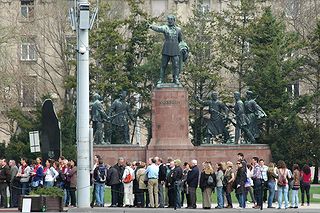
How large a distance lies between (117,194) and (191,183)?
2912 mm

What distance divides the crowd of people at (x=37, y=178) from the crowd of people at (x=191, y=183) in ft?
3.86

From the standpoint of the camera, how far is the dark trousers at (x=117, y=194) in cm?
4121

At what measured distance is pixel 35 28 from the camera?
2982 inches

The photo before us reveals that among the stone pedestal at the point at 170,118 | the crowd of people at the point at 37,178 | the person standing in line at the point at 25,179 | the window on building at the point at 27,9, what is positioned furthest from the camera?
the window on building at the point at 27,9

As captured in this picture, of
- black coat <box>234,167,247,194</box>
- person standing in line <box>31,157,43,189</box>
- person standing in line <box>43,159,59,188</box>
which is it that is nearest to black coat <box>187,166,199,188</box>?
black coat <box>234,167,247,194</box>

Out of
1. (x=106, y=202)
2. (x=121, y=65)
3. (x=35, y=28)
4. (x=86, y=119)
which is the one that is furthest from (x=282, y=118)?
(x=86, y=119)

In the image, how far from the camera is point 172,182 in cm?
4016

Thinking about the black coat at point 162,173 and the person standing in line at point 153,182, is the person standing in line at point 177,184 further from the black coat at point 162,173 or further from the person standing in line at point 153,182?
the person standing in line at point 153,182

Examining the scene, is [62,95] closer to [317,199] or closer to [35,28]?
[35,28]

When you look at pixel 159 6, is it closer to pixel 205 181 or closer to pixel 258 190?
pixel 258 190

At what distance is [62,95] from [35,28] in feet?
21.0

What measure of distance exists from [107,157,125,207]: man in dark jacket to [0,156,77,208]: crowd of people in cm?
135

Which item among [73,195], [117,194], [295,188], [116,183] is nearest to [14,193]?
[73,195]

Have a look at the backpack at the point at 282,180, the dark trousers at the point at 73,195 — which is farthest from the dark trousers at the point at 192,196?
the dark trousers at the point at 73,195
